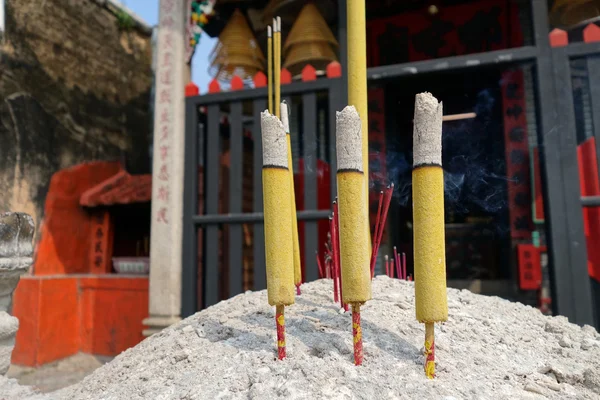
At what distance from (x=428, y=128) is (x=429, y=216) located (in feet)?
0.90

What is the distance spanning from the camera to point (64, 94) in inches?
211

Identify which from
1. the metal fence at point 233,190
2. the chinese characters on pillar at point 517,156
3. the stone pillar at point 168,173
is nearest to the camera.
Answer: the metal fence at point 233,190

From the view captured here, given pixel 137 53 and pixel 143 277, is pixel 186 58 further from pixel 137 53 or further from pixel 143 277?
pixel 137 53

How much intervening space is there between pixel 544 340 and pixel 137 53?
6.48m

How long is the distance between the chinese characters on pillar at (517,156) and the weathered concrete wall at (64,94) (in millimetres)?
4797

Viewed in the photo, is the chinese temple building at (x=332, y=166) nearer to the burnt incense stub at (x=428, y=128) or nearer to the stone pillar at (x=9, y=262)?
the burnt incense stub at (x=428, y=128)

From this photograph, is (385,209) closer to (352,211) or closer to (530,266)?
(352,211)

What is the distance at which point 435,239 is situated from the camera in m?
1.42

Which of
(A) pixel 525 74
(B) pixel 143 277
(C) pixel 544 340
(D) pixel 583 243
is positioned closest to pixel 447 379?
(C) pixel 544 340

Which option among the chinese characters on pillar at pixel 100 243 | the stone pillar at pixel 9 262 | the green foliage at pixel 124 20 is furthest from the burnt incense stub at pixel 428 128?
the green foliage at pixel 124 20

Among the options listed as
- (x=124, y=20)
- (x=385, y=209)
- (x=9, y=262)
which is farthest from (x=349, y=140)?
(x=124, y=20)

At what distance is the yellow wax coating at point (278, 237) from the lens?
155cm

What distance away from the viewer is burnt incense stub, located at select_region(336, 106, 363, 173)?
145cm

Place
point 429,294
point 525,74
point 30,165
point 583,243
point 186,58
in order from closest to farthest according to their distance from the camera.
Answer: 1. point 429,294
2. point 583,243
3. point 186,58
4. point 30,165
5. point 525,74
